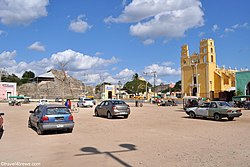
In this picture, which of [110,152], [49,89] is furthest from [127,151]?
[49,89]

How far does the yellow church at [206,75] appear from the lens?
6512 centimetres

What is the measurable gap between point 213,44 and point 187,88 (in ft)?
44.2

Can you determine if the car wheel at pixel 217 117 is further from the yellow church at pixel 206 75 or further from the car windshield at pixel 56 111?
the yellow church at pixel 206 75

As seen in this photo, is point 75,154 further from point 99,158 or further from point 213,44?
point 213,44

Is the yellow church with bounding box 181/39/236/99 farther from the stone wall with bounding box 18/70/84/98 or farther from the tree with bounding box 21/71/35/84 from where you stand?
the tree with bounding box 21/71/35/84

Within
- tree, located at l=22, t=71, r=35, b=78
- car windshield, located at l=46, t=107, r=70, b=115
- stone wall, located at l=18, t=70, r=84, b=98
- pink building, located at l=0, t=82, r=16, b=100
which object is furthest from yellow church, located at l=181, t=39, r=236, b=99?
tree, located at l=22, t=71, r=35, b=78

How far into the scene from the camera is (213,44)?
222ft

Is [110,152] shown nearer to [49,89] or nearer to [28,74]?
[49,89]

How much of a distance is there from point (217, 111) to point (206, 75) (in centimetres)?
4878

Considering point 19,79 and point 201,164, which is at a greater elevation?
point 19,79

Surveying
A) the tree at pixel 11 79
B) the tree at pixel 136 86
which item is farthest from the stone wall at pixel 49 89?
the tree at pixel 136 86

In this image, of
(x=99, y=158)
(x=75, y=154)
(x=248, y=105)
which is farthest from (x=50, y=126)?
(x=248, y=105)

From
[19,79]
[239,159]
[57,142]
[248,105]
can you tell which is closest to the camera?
[239,159]

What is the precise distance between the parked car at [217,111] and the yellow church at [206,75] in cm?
4457
